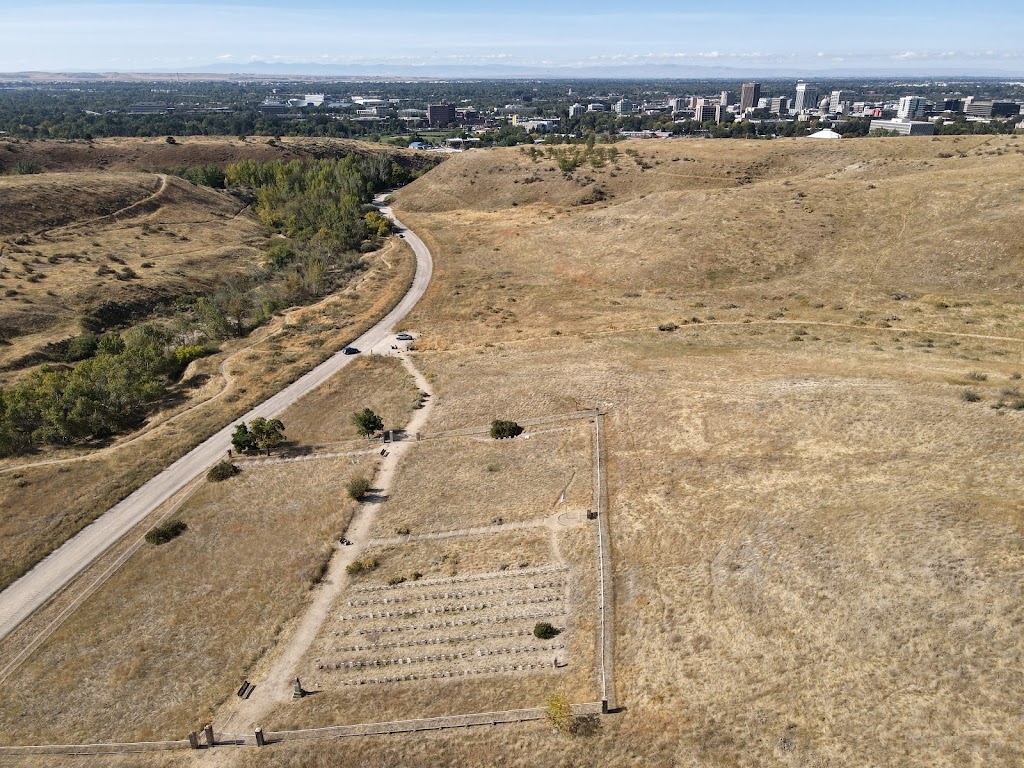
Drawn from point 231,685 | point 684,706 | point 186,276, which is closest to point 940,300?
point 684,706

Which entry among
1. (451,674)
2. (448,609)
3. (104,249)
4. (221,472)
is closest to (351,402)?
(221,472)

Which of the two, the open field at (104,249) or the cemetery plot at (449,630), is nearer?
the cemetery plot at (449,630)

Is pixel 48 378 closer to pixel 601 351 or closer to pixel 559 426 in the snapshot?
pixel 559 426

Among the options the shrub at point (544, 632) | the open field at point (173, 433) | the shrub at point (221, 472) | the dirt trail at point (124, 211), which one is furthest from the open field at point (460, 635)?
the dirt trail at point (124, 211)

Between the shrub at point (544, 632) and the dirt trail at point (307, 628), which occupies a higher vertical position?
the shrub at point (544, 632)

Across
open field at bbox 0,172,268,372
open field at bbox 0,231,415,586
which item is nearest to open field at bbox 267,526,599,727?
open field at bbox 0,231,415,586

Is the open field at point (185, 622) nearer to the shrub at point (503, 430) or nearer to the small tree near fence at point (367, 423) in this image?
the small tree near fence at point (367, 423)
